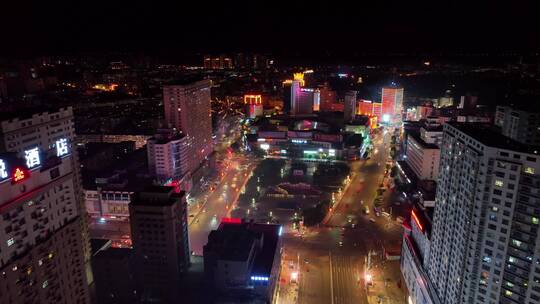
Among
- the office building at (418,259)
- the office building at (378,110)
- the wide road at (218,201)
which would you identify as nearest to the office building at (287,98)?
the office building at (378,110)

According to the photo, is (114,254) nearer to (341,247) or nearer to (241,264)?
(241,264)

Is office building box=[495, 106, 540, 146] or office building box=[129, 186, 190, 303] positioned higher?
office building box=[495, 106, 540, 146]

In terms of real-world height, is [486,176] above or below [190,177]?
above

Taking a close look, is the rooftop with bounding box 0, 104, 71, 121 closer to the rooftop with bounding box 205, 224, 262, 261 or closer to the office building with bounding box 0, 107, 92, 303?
the office building with bounding box 0, 107, 92, 303

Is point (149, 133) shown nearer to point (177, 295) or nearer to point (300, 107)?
point (300, 107)

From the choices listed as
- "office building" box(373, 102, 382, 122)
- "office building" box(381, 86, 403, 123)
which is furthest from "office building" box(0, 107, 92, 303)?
"office building" box(373, 102, 382, 122)

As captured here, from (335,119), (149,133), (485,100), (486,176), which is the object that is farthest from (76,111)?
(485,100)

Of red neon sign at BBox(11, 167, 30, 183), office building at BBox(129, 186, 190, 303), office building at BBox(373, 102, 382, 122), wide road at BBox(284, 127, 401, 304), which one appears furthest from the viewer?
office building at BBox(373, 102, 382, 122)
